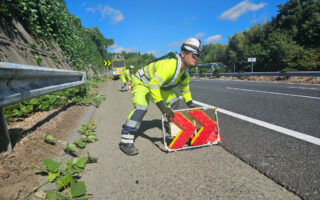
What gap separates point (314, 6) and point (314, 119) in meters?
44.1

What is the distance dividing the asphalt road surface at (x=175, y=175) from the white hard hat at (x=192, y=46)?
1518mm

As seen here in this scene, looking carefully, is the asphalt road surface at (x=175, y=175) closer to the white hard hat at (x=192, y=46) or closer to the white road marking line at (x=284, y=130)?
the white road marking line at (x=284, y=130)

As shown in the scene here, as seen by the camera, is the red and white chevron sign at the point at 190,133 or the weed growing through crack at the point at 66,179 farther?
the red and white chevron sign at the point at 190,133

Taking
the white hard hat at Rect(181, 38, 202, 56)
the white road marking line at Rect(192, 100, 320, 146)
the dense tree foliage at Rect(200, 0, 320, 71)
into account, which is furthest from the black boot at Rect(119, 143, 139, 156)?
the dense tree foliage at Rect(200, 0, 320, 71)

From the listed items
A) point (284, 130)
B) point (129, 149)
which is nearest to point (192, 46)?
point (129, 149)

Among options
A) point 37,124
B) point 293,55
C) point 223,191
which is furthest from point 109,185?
point 293,55

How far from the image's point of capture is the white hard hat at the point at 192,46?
2.98m

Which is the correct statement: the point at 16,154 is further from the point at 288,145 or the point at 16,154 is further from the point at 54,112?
the point at 288,145

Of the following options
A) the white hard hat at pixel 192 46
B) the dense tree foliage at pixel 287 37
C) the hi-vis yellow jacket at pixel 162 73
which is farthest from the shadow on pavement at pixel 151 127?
the dense tree foliage at pixel 287 37

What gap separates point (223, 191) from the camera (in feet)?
5.87

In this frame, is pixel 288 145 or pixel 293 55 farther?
pixel 293 55

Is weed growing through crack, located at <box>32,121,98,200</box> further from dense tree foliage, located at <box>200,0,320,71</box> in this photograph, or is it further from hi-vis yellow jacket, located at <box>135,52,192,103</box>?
dense tree foliage, located at <box>200,0,320,71</box>

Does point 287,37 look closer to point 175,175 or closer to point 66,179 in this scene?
point 175,175

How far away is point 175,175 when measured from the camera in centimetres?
211
